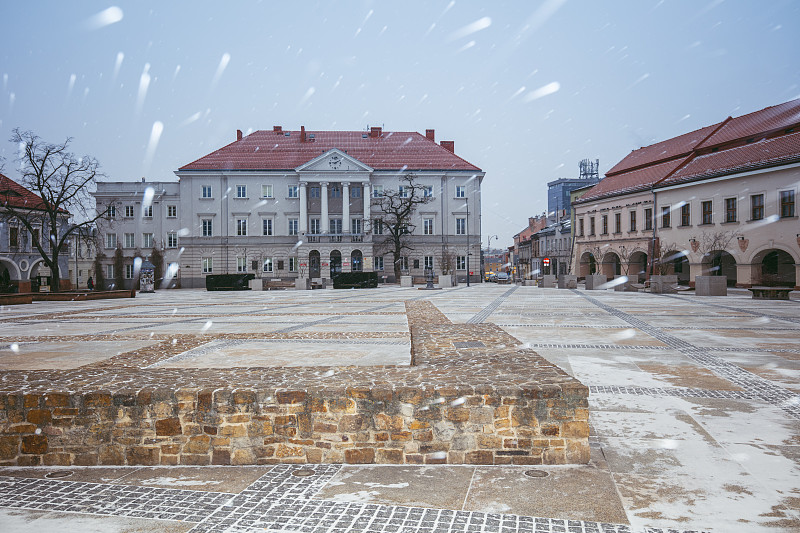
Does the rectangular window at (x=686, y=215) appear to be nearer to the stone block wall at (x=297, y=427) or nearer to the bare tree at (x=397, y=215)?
the bare tree at (x=397, y=215)

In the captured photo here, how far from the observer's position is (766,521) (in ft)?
12.7

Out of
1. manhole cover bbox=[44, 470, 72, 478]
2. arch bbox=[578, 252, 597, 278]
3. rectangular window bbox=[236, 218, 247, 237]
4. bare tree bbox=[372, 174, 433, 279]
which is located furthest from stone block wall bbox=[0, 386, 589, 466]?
rectangular window bbox=[236, 218, 247, 237]

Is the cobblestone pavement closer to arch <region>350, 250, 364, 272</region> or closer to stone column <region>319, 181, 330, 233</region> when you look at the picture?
arch <region>350, 250, 364, 272</region>

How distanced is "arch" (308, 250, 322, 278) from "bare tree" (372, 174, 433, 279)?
256 inches

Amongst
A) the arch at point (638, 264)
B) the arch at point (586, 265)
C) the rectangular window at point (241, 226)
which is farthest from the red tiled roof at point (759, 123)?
the rectangular window at point (241, 226)

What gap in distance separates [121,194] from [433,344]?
64285 millimetres

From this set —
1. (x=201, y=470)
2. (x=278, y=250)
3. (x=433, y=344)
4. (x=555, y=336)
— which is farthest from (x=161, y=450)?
(x=278, y=250)

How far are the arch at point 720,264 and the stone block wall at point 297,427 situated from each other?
42.4 m

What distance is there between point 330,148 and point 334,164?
474 centimetres

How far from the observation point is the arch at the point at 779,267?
37812mm

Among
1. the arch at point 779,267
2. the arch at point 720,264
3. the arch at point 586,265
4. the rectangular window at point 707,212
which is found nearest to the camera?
the arch at point 779,267

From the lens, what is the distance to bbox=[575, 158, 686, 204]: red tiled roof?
4931cm

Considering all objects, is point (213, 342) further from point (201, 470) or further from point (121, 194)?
point (121, 194)

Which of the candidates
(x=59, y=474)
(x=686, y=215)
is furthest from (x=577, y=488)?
(x=686, y=215)
